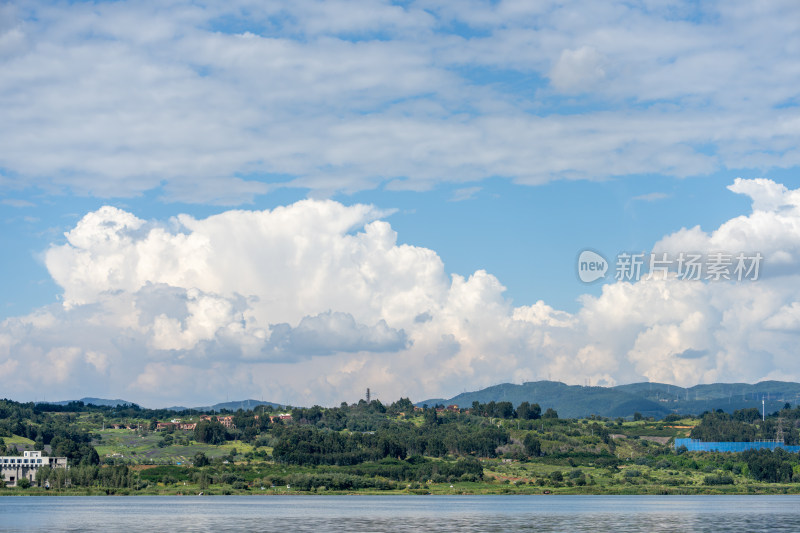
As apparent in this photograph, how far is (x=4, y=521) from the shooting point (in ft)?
452

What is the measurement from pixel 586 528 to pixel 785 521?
129 ft

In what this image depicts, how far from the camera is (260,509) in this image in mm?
180875

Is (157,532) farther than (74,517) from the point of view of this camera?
No

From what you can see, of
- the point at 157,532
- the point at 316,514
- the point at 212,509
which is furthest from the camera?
the point at 212,509

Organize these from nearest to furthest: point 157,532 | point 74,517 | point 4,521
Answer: point 157,532 → point 4,521 → point 74,517

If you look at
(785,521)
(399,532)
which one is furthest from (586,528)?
(785,521)

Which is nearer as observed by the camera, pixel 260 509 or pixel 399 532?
pixel 399 532

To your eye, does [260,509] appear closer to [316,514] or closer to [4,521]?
[316,514]

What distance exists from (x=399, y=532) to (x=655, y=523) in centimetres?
4549

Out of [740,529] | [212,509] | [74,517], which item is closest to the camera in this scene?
[740,529]

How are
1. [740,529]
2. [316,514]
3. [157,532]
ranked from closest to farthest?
[157,532] → [740,529] → [316,514]

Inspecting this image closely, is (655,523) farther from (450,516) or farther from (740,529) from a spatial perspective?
(450,516)

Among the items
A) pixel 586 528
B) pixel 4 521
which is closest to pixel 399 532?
pixel 586 528

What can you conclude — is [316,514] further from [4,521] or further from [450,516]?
[4,521]
